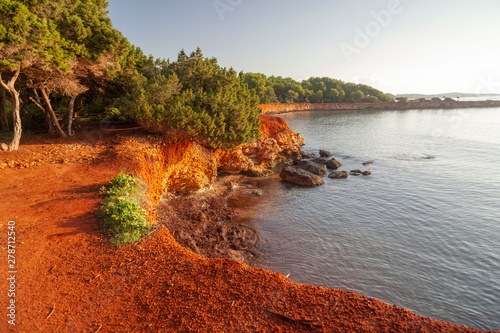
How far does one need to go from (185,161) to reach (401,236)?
14653mm

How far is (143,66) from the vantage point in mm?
22906

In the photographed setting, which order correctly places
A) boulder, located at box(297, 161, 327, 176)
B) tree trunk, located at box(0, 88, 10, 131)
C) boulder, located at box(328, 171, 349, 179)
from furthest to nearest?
boulder, located at box(297, 161, 327, 176) → boulder, located at box(328, 171, 349, 179) → tree trunk, located at box(0, 88, 10, 131)

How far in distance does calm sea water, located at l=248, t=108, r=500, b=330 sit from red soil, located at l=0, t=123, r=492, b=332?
13.3ft

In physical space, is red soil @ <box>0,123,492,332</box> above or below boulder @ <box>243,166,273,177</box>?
above

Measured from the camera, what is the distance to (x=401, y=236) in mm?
14859

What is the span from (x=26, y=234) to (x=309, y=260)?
11.3 m

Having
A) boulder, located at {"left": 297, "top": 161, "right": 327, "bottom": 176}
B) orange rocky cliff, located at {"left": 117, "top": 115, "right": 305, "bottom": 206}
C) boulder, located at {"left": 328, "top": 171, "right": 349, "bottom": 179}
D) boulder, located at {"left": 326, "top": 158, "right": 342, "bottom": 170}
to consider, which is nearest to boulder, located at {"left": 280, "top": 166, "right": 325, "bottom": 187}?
boulder, located at {"left": 328, "top": 171, "right": 349, "bottom": 179}

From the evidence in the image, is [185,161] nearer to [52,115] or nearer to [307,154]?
[52,115]

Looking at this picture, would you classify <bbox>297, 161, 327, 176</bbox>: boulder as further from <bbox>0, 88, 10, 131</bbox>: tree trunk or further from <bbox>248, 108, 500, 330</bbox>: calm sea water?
<bbox>0, 88, 10, 131</bbox>: tree trunk

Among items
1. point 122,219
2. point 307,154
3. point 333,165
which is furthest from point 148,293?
point 307,154

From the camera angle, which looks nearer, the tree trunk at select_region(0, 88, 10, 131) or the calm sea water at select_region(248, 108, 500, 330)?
the calm sea water at select_region(248, 108, 500, 330)

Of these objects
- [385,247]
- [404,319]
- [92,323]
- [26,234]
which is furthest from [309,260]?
[26,234]

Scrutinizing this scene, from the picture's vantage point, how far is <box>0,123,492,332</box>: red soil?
624cm

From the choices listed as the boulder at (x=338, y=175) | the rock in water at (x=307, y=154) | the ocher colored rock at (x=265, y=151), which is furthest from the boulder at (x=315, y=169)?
the rock in water at (x=307, y=154)
